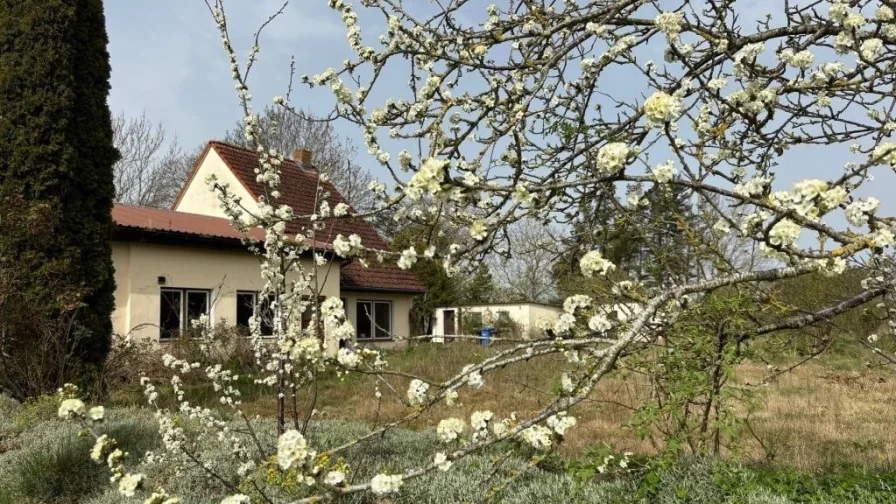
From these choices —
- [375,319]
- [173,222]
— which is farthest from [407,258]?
[375,319]

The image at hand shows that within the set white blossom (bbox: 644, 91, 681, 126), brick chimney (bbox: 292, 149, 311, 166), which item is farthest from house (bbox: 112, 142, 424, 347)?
white blossom (bbox: 644, 91, 681, 126)

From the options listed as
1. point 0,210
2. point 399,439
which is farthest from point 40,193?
point 399,439

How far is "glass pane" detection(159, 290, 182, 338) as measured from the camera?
37.8ft

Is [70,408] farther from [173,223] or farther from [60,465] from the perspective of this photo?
[173,223]

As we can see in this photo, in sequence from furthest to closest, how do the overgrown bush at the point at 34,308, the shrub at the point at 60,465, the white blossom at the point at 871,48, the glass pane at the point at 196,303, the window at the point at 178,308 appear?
1. the glass pane at the point at 196,303
2. the window at the point at 178,308
3. the overgrown bush at the point at 34,308
4. the shrub at the point at 60,465
5. the white blossom at the point at 871,48

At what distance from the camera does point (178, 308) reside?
1188 cm

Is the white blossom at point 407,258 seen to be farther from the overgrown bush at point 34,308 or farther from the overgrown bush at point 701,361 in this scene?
the overgrown bush at point 34,308

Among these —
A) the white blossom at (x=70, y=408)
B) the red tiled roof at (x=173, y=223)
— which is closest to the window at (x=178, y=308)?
the red tiled roof at (x=173, y=223)

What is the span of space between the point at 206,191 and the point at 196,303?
3.93 meters

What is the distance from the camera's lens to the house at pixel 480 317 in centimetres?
1988

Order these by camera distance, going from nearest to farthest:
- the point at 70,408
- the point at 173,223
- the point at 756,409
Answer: the point at 70,408
the point at 756,409
the point at 173,223

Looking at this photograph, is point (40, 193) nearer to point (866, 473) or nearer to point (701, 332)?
point (701, 332)

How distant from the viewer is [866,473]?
392 cm

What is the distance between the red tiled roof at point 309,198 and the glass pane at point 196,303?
6.92ft
